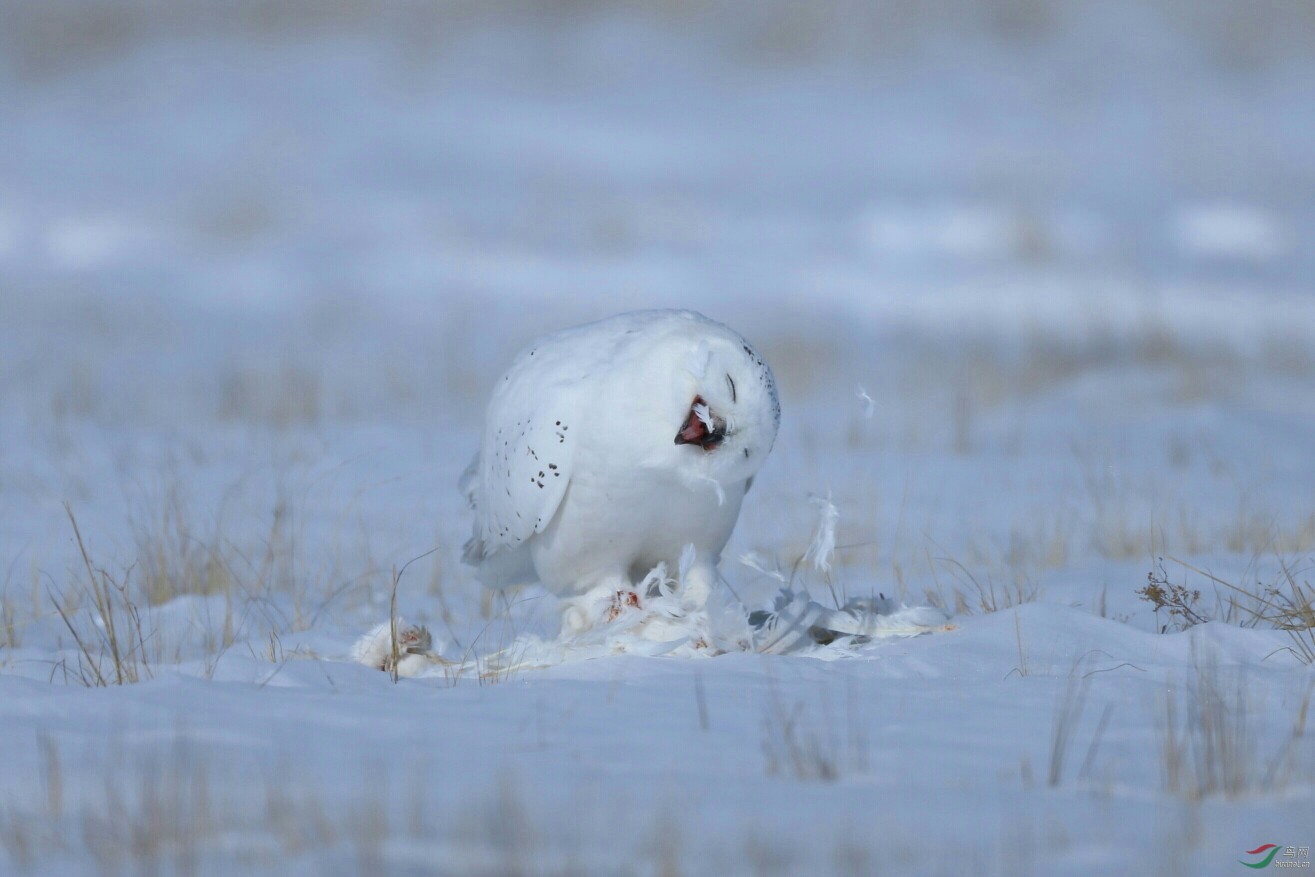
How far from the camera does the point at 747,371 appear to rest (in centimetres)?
370

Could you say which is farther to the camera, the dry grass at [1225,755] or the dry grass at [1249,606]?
the dry grass at [1249,606]

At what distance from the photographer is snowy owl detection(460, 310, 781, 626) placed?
3.65 m

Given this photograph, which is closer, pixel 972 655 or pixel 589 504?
pixel 972 655

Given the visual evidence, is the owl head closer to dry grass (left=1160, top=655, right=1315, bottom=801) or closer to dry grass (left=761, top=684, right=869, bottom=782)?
dry grass (left=761, top=684, right=869, bottom=782)

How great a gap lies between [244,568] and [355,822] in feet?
14.2

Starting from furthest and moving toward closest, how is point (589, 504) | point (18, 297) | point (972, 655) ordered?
point (18, 297) < point (589, 504) < point (972, 655)

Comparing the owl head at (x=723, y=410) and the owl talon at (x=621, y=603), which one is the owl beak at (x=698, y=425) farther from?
the owl talon at (x=621, y=603)

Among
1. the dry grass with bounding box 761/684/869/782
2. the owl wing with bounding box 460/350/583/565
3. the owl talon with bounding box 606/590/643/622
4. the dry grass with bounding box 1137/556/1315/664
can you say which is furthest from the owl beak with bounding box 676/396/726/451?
the dry grass with bounding box 1137/556/1315/664

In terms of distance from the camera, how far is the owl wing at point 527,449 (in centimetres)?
388

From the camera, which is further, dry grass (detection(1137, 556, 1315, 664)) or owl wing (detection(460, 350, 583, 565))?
owl wing (detection(460, 350, 583, 565))

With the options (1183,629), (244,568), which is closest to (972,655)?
(1183,629)

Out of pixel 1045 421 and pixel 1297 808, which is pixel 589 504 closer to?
pixel 1297 808

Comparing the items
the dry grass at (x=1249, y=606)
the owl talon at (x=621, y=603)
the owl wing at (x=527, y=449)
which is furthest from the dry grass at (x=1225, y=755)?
the owl wing at (x=527, y=449)

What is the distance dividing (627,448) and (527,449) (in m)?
0.41
